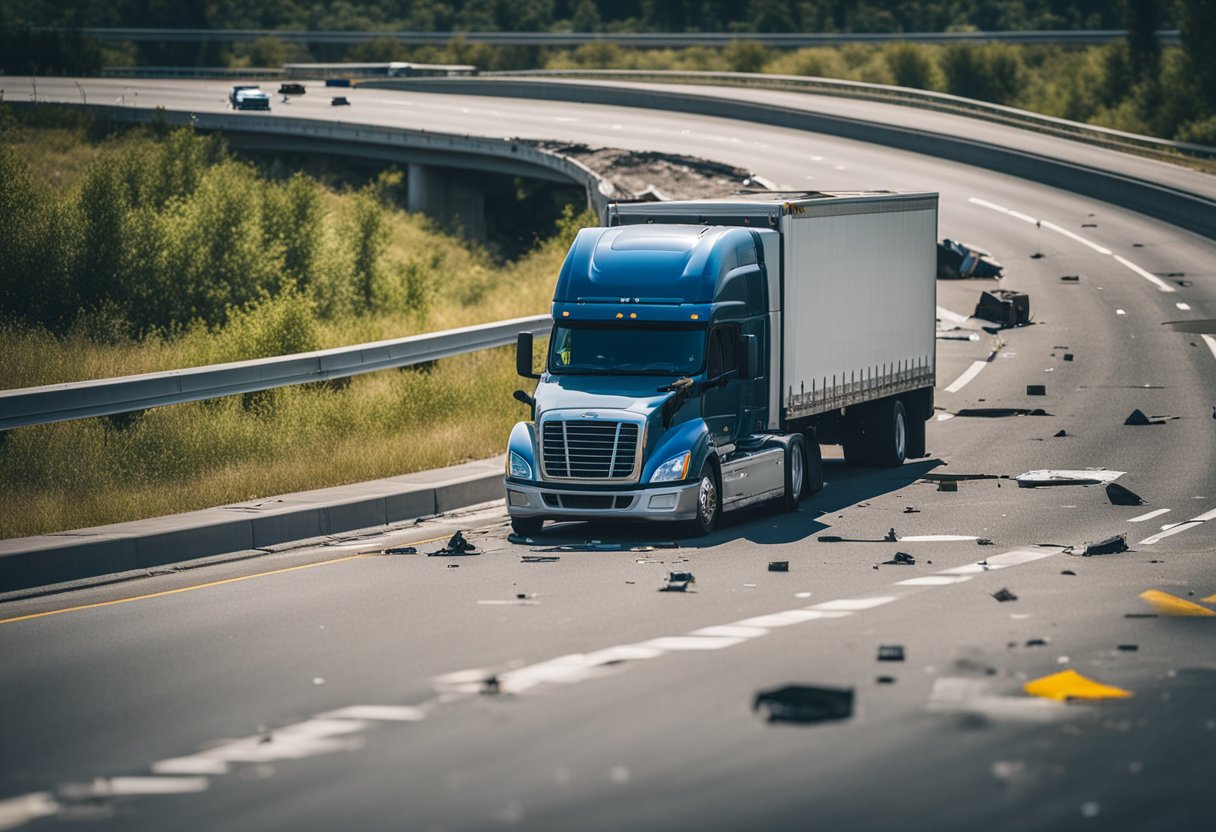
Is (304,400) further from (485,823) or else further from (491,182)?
(491,182)

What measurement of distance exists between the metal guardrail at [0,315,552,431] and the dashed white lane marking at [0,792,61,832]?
836 centimetres

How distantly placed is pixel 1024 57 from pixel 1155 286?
221 feet

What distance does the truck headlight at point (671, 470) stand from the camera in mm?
16078

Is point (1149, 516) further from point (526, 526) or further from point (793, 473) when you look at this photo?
point (526, 526)

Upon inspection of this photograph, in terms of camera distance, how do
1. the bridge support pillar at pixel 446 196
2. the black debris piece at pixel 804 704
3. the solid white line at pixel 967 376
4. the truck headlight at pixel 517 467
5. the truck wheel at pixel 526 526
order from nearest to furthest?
the black debris piece at pixel 804 704 → the truck headlight at pixel 517 467 → the truck wheel at pixel 526 526 → the solid white line at pixel 967 376 → the bridge support pillar at pixel 446 196

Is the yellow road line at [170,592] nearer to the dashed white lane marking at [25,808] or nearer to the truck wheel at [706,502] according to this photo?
the truck wheel at [706,502]

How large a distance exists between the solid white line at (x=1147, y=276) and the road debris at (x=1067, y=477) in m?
19.0

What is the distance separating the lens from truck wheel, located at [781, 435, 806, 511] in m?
17.9

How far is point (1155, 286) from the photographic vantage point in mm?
38219

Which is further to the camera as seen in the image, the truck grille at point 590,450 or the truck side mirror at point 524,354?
the truck side mirror at point 524,354

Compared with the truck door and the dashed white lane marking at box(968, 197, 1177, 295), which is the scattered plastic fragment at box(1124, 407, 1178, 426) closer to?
the truck door

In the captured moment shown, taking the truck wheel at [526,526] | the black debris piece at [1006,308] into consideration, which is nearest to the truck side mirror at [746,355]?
the truck wheel at [526,526]

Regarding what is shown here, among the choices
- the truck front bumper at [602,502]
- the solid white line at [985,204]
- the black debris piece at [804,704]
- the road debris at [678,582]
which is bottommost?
the solid white line at [985,204]

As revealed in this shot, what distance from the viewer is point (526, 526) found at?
1661cm
